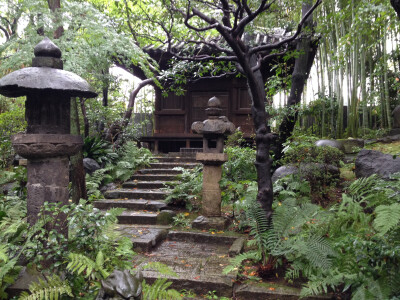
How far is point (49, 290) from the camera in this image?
2.89 metres

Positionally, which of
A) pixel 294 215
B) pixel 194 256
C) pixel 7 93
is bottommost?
pixel 194 256

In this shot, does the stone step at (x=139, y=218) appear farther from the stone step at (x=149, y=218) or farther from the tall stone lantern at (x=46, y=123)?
the tall stone lantern at (x=46, y=123)

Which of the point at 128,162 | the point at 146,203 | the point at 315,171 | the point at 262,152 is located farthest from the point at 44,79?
the point at 128,162

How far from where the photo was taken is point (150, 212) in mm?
7180

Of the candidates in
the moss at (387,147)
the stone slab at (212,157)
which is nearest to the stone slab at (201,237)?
the stone slab at (212,157)

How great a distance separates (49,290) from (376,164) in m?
6.17

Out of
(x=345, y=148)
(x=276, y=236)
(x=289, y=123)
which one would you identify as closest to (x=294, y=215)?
(x=276, y=236)

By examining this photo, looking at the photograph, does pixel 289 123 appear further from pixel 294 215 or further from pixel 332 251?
pixel 332 251

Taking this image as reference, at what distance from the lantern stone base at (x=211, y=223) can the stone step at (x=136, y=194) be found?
2.06 metres

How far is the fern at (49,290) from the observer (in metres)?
2.84

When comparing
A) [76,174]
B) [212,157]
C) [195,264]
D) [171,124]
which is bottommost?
[195,264]

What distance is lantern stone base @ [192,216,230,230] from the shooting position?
19.3 ft

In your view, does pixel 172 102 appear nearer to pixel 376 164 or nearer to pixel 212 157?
pixel 212 157

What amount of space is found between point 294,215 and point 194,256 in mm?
1742
